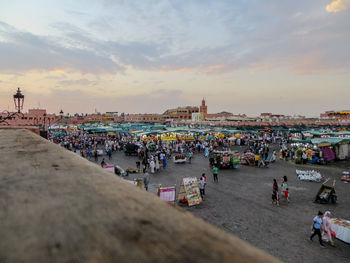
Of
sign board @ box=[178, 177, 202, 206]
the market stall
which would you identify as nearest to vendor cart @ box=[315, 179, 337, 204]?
the market stall

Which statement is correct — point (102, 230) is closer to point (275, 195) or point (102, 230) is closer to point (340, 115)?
point (275, 195)

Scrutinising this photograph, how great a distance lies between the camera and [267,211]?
896 cm

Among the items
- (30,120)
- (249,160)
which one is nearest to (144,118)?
(30,120)

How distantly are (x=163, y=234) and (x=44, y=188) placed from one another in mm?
757

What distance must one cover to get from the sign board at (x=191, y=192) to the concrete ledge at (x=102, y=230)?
364 inches

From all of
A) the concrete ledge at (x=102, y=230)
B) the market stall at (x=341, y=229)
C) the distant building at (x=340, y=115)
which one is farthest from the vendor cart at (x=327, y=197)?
→ the distant building at (x=340, y=115)

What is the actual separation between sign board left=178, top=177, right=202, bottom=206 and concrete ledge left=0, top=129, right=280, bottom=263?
30.3 ft

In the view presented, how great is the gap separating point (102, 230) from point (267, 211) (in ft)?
31.6

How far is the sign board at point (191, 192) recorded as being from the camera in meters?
9.91

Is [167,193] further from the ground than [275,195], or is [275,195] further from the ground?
[275,195]

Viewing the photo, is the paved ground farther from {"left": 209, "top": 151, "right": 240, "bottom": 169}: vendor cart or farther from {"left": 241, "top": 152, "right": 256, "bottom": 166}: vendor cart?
{"left": 241, "top": 152, "right": 256, "bottom": 166}: vendor cart

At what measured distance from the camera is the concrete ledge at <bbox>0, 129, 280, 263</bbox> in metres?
0.59

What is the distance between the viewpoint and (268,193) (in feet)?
37.3

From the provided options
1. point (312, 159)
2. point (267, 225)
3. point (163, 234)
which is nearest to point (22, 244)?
point (163, 234)
